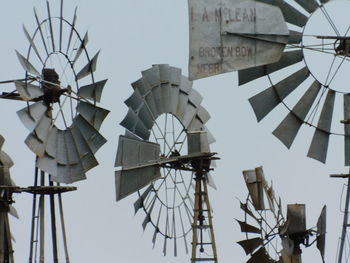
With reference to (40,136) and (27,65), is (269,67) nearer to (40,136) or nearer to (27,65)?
(27,65)

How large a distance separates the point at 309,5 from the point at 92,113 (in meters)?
6.52

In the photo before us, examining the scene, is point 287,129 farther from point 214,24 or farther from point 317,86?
point 214,24

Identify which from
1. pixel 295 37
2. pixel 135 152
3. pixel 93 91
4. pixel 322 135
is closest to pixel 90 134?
pixel 93 91

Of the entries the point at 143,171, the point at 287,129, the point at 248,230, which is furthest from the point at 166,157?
the point at 287,129

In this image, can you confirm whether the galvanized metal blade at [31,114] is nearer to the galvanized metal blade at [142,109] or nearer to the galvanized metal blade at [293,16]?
the galvanized metal blade at [142,109]

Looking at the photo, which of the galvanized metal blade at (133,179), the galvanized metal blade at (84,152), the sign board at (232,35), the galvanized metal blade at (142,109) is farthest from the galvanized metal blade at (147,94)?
the sign board at (232,35)

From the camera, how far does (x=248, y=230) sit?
32.5m

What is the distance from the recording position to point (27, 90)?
102ft

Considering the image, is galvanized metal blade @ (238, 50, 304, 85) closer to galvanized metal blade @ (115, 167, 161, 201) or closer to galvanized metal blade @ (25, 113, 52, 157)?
galvanized metal blade @ (25, 113, 52, 157)

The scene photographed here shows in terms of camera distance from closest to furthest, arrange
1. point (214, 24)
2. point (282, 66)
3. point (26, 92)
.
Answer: point (214, 24), point (282, 66), point (26, 92)

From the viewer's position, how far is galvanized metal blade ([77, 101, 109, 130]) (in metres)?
32.9

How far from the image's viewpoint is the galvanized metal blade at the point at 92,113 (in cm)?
3288

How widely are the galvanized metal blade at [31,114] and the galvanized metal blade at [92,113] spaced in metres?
1.39

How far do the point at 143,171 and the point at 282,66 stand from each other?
6.16 meters
